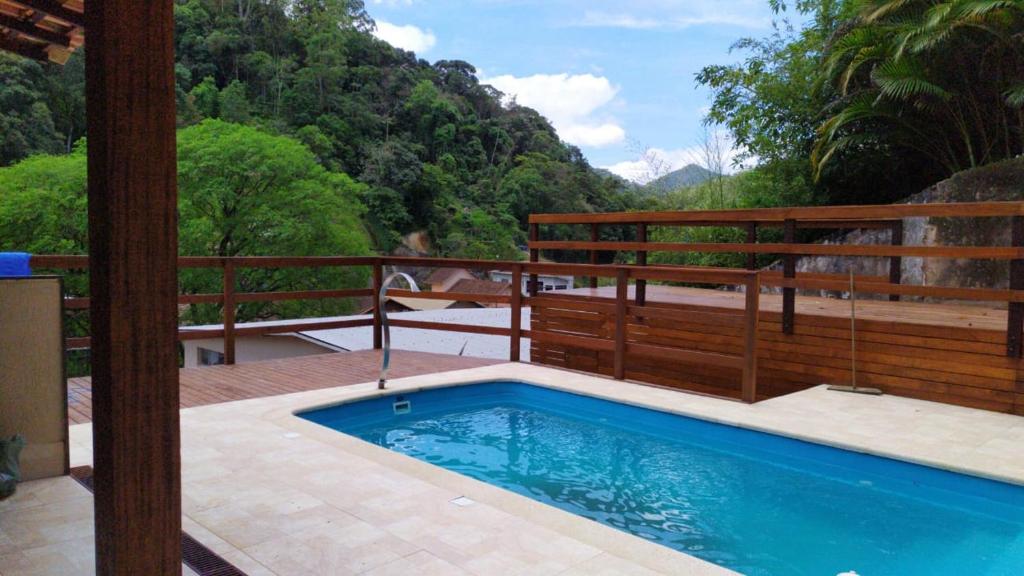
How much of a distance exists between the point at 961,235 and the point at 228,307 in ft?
24.8

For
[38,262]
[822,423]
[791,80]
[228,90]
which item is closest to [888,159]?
[791,80]

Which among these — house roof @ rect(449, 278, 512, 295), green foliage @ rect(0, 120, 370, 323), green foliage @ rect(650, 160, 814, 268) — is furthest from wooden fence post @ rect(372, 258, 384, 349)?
house roof @ rect(449, 278, 512, 295)

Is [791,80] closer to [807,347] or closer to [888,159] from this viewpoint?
[888,159]

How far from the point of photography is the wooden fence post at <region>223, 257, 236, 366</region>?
227 inches

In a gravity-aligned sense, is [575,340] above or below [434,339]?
above

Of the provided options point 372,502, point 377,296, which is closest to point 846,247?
point 372,502

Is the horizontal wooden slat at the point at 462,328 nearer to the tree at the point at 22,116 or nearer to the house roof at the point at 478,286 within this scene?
the tree at the point at 22,116

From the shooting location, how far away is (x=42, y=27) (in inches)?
131

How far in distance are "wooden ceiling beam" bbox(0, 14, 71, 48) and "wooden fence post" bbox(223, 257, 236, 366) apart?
7.94 ft

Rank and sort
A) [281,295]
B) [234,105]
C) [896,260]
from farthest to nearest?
[234,105]
[281,295]
[896,260]

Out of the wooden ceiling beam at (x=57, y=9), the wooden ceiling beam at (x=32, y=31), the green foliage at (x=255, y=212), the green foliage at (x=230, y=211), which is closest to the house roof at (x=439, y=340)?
the wooden ceiling beam at (x=32, y=31)

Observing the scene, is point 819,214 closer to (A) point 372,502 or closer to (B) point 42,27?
(A) point 372,502

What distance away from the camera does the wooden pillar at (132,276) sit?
53.5 inches

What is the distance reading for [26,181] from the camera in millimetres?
18609
